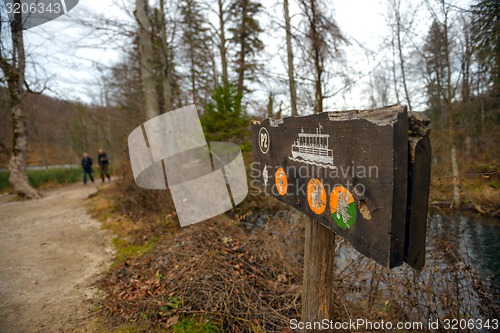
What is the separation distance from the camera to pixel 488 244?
605 cm

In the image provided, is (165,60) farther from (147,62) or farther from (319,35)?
(319,35)

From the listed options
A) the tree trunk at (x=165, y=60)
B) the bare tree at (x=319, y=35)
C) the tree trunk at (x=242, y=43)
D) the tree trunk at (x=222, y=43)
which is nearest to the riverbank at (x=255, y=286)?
the bare tree at (x=319, y=35)

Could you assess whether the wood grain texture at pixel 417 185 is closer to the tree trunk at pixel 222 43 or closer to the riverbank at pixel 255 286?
the riverbank at pixel 255 286

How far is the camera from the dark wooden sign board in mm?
889

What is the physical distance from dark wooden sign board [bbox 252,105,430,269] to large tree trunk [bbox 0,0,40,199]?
1197cm

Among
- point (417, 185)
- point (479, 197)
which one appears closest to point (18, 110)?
point (417, 185)

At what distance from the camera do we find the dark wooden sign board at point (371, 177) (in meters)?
0.89

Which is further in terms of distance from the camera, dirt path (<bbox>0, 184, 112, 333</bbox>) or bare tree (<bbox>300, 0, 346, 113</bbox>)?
bare tree (<bbox>300, 0, 346, 113</bbox>)

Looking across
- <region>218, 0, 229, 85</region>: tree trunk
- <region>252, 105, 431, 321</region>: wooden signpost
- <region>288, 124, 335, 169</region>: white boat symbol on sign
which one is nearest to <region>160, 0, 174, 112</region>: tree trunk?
<region>218, 0, 229, 85</region>: tree trunk

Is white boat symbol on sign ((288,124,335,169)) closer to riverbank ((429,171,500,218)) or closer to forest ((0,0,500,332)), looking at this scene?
forest ((0,0,500,332))

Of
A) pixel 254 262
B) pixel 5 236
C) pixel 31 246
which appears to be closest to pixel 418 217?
pixel 254 262

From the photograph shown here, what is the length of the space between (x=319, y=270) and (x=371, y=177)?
122cm

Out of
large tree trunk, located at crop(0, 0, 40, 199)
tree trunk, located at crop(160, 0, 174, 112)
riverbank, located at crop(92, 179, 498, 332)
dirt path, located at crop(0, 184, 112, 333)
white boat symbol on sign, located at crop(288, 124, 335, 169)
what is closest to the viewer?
white boat symbol on sign, located at crop(288, 124, 335, 169)

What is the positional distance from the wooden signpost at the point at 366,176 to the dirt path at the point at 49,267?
320 centimetres
